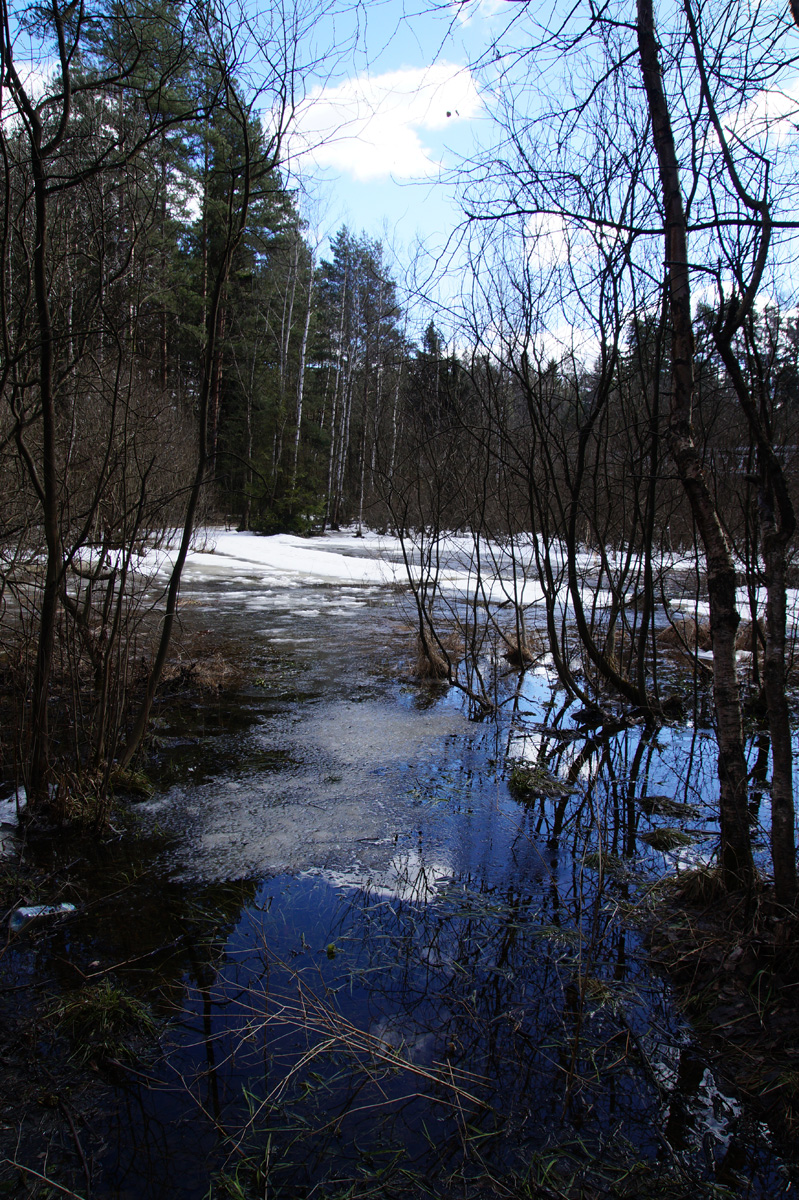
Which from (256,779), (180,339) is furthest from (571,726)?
(180,339)

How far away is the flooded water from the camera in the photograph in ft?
7.13

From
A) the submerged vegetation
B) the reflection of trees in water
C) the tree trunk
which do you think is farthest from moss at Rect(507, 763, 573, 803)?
the tree trunk

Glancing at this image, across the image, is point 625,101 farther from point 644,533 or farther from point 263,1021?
point 263,1021

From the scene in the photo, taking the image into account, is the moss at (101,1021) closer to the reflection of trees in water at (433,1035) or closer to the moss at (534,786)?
the reflection of trees in water at (433,1035)

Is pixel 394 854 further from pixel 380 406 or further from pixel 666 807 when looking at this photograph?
pixel 380 406

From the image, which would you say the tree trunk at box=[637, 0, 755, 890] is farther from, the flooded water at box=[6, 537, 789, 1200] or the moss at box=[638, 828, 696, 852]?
the moss at box=[638, 828, 696, 852]

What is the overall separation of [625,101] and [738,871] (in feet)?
17.7

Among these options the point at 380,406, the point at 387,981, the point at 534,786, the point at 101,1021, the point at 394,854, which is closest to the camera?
the point at 101,1021

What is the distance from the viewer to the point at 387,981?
3008 mm

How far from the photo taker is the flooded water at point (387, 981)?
2174 millimetres

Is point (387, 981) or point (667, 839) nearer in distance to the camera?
point (387, 981)

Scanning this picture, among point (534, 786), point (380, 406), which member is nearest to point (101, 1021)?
point (534, 786)

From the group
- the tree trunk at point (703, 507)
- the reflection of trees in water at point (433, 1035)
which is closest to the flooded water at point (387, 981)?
the reflection of trees in water at point (433, 1035)

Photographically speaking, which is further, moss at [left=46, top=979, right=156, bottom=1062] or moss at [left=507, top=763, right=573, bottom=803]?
moss at [left=507, top=763, right=573, bottom=803]
